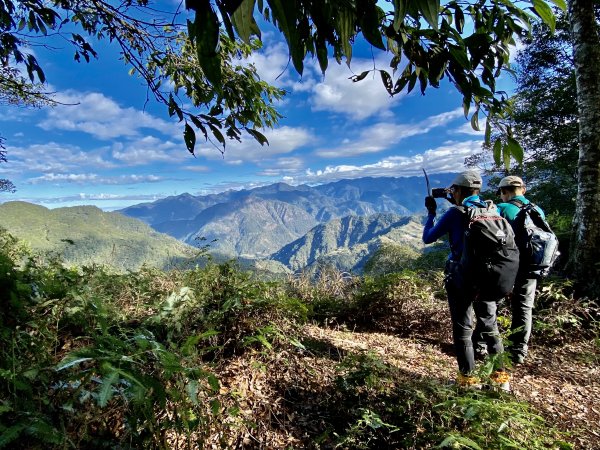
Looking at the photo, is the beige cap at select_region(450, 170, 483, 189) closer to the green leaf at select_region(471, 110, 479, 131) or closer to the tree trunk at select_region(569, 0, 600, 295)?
the green leaf at select_region(471, 110, 479, 131)


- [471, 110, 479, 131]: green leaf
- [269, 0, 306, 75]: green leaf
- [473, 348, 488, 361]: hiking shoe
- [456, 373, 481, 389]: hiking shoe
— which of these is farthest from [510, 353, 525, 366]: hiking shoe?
[269, 0, 306, 75]: green leaf

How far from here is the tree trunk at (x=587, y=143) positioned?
5.74 m

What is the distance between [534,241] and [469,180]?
156 centimetres

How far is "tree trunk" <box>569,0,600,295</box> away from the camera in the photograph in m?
5.74

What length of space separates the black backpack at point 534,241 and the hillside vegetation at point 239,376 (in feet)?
5.07

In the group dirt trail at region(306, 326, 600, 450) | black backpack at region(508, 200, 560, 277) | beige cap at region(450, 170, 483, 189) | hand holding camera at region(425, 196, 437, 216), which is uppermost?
beige cap at region(450, 170, 483, 189)

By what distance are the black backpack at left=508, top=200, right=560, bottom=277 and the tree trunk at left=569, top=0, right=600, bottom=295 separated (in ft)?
6.74

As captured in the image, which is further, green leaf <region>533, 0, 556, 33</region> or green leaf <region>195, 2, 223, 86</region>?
green leaf <region>533, 0, 556, 33</region>

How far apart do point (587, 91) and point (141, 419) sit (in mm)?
8101

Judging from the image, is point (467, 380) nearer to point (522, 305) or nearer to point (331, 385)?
point (331, 385)

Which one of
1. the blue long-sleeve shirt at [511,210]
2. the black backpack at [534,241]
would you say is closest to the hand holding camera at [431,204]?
the blue long-sleeve shirt at [511,210]

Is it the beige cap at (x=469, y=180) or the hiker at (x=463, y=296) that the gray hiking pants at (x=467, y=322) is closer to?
the hiker at (x=463, y=296)

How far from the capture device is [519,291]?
4.84 m

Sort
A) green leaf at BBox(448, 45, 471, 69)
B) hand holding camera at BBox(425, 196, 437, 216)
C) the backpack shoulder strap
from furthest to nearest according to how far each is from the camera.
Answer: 1. the backpack shoulder strap
2. hand holding camera at BBox(425, 196, 437, 216)
3. green leaf at BBox(448, 45, 471, 69)
